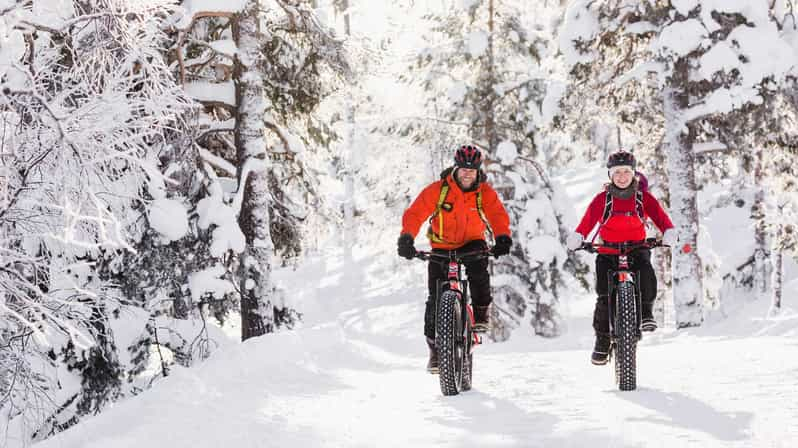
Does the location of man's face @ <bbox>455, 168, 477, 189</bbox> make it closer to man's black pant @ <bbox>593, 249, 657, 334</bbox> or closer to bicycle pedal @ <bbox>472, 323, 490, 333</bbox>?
bicycle pedal @ <bbox>472, 323, 490, 333</bbox>

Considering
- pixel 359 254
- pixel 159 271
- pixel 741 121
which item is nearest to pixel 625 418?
pixel 159 271

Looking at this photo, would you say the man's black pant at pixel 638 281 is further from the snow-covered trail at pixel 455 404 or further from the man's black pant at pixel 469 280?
the man's black pant at pixel 469 280

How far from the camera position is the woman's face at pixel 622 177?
7.31 metres

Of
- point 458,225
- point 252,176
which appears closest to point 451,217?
point 458,225

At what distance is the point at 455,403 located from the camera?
259 inches

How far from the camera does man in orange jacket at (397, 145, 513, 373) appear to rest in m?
7.16

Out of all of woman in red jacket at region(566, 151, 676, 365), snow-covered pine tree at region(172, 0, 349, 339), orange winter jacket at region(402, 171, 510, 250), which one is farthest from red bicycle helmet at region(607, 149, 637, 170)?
snow-covered pine tree at region(172, 0, 349, 339)

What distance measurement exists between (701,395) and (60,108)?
5.18m

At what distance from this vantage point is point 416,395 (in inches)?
284

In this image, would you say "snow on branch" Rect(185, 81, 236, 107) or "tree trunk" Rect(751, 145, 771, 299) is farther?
"tree trunk" Rect(751, 145, 771, 299)

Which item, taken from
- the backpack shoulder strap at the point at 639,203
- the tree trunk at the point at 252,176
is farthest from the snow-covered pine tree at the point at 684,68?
the backpack shoulder strap at the point at 639,203

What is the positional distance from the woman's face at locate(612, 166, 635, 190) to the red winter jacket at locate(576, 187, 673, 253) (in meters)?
0.14

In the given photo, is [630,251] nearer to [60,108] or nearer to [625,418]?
[625,418]

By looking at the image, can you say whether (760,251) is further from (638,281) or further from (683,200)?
(638,281)
